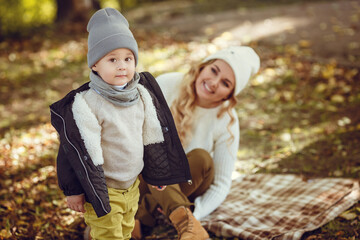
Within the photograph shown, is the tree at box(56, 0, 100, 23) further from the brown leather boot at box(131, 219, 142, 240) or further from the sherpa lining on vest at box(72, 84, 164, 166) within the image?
the sherpa lining on vest at box(72, 84, 164, 166)

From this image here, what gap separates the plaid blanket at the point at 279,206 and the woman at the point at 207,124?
0.65ft

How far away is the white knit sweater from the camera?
2.77 meters

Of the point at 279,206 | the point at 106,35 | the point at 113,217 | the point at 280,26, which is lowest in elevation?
the point at 279,206

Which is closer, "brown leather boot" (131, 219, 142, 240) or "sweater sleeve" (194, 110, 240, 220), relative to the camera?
"brown leather boot" (131, 219, 142, 240)

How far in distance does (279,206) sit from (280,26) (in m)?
5.18

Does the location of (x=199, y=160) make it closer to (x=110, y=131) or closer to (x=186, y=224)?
(x=186, y=224)

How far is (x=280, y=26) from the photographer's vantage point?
7176 mm

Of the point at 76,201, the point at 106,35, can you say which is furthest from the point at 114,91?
the point at 76,201

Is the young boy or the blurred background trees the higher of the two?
the blurred background trees

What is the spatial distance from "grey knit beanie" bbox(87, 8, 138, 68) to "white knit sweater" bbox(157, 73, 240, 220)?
45.1 inches

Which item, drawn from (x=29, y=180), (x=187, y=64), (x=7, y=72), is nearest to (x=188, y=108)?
(x=29, y=180)

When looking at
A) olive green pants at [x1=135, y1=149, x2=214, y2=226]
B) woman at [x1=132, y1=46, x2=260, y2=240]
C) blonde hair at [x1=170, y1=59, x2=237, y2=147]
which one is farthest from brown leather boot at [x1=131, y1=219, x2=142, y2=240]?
blonde hair at [x1=170, y1=59, x2=237, y2=147]

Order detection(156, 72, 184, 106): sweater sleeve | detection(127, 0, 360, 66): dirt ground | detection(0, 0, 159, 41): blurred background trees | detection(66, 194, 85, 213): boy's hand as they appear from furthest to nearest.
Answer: detection(0, 0, 159, 41): blurred background trees → detection(127, 0, 360, 66): dirt ground → detection(156, 72, 184, 106): sweater sleeve → detection(66, 194, 85, 213): boy's hand

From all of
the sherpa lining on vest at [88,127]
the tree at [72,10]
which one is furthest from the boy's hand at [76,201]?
the tree at [72,10]
